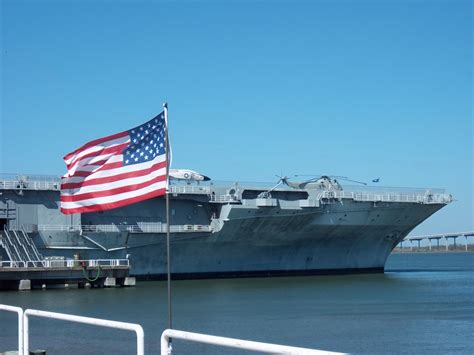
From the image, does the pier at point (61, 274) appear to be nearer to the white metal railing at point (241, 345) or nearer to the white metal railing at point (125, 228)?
the white metal railing at point (125, 228)

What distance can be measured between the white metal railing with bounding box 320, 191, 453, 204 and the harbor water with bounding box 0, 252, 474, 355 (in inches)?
325

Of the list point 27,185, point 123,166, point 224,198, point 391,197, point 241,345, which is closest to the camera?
point 241,345

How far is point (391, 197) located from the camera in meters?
55.9

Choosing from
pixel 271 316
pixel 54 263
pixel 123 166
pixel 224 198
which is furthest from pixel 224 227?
pixel 123 166

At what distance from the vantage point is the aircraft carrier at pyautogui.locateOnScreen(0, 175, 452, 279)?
48281 mm

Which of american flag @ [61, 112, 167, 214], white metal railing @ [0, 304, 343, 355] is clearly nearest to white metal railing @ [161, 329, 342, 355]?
white metal railing @ [0, 304, 343, 355]

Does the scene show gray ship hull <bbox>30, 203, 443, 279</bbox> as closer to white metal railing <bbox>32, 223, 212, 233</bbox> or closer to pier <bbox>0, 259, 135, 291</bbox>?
white metal railing <bbox>32, 223, 212, 233</bbox>

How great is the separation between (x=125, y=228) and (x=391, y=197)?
1898 centimetres

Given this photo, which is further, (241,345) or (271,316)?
(271,316)

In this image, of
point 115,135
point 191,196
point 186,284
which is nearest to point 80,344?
point 115,135

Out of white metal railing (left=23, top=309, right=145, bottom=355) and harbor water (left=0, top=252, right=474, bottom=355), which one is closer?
white metal railing (left=23, top=309, right=145, bottom=355)

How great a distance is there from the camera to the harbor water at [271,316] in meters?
20.2

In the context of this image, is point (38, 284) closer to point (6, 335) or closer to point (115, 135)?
point (6, 335)

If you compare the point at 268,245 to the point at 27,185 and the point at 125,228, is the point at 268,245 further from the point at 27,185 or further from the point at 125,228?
the point at 27,185
